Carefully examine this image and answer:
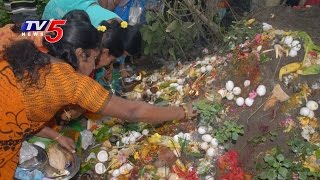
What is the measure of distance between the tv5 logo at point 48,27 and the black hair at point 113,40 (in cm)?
41

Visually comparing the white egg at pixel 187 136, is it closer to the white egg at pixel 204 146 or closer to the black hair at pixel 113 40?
the white egg at pixel 204 146

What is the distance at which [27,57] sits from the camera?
2.25 meters

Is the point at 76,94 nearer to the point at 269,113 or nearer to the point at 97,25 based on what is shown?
the point at 97,25

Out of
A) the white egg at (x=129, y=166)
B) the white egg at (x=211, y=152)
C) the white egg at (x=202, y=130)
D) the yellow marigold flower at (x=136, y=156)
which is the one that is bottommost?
the white egg at (x=129, y=166)

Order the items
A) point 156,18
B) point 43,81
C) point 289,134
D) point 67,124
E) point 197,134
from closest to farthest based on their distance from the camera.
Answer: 1. point 43,81
2. point 289,134
3. point 197,134
4. point 67,124
5. point 156,18

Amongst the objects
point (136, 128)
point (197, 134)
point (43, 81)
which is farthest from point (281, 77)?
point (43, 81)

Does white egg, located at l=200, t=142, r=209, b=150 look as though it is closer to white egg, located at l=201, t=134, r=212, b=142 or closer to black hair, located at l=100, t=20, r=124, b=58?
white egg, located at l=201, t=134, r=212, b=142

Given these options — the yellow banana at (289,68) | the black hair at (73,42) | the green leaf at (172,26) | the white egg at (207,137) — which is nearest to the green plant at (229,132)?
the white egg at (207,137)

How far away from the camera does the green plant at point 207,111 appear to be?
3.28m

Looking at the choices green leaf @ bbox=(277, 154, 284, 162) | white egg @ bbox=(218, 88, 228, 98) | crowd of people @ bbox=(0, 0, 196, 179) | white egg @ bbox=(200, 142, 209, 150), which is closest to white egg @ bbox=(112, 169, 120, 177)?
crowd of people @ bbox=(0, 0, 196, 179)

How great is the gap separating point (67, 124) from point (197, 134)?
113 cm

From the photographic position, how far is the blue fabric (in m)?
3.36

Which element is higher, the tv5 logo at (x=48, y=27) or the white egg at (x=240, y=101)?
the tv5 logo at (x=48, y=27)

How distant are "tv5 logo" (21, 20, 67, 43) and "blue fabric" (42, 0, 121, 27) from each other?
446 mm
